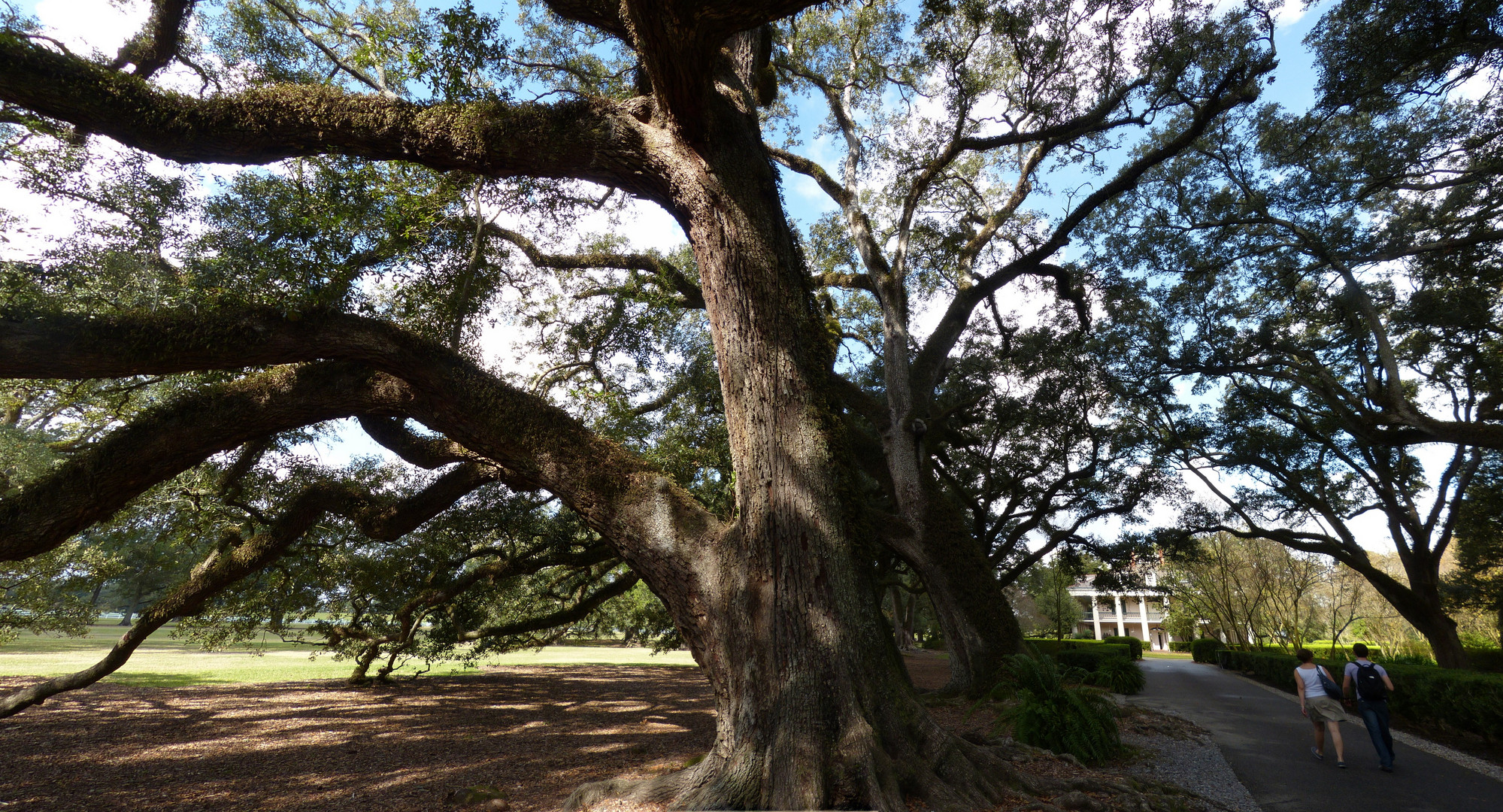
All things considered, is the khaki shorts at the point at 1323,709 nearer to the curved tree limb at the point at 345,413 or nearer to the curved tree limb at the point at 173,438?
the curved tree limb at the point at 345,413

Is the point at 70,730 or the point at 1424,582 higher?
the point at 1424,582

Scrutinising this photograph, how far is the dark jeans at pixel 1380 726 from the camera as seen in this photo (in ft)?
22.1

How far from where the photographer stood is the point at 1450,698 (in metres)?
9.38

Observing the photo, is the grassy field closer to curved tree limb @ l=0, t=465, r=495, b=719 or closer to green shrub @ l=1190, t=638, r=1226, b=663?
curved tree limb @ l=0, t=465, r=495, b=719

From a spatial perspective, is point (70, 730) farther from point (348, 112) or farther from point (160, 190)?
point (348, 112)

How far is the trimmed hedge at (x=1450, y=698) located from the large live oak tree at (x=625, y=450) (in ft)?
26.5

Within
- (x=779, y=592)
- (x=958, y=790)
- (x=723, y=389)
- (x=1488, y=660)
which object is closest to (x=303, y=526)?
(x=723, y=389)

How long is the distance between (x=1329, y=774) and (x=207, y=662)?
1121 inches

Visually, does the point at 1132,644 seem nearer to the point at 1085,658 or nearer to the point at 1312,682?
the point at 1085,658

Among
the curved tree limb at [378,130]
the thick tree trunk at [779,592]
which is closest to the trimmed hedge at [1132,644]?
the thick tree trunk at [779,592]

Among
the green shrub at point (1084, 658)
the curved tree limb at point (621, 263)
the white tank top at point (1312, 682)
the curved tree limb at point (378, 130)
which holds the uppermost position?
the curved tree limb at point (621, 263)

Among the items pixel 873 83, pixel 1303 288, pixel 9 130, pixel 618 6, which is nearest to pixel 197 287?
pixel 9 130

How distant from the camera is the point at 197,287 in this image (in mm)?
6449

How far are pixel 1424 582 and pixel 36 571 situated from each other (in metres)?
25.5
